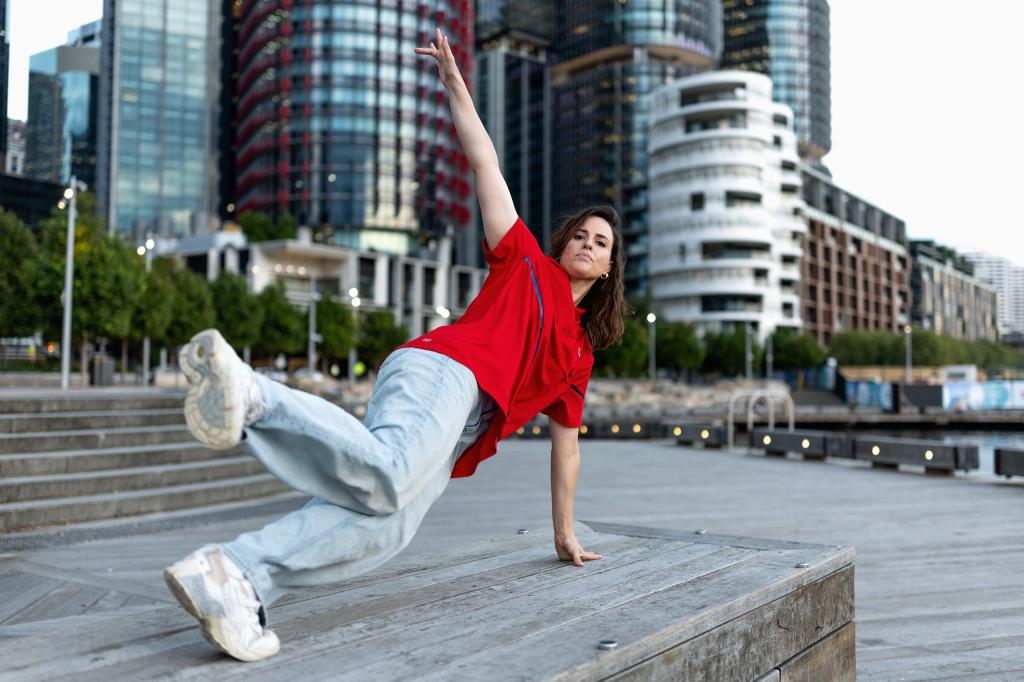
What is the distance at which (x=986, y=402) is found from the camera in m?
55.9

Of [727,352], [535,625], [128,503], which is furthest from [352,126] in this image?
[535,625]

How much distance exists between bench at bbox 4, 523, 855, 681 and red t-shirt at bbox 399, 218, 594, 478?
1.72ft

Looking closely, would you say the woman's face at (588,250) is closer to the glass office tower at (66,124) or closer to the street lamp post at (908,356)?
the glass office tower at (66,124)

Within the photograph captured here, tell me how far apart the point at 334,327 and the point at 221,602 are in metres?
58.3

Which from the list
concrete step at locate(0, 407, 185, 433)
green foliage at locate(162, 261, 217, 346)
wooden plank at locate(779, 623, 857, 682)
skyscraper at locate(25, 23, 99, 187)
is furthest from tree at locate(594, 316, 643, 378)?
wooden plank at locate(779, 623, 857, 682)

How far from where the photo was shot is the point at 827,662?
316 centimetres

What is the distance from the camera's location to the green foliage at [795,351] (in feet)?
268

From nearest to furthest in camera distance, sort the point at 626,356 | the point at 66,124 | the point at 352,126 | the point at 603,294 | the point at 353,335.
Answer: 1. the point at 603,294
2. the point at 353,335
3. the point at 626,356
4. the point at 352,126
5. the point at 66,124

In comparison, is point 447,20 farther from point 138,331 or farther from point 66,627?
point 66,627

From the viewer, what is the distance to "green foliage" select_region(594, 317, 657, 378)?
6500 cm

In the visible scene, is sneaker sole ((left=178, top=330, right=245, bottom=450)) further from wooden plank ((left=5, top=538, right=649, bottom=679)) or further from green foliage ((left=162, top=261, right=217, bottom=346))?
green foliage ((left=162, top=261, right=217, bottom=346))

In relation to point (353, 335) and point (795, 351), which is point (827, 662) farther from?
point (795, 351)

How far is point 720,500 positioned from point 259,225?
229 ft

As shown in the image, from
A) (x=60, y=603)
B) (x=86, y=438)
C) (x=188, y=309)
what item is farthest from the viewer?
(x=188, y=309)
